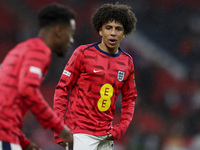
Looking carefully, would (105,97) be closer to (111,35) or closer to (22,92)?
(111,35)

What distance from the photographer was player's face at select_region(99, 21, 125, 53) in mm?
4402

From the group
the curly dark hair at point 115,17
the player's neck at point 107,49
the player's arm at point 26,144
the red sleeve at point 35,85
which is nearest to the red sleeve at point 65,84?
the player's neck at point 107,49

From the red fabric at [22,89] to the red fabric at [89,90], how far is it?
126 centimetres

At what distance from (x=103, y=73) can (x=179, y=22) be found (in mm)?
9188

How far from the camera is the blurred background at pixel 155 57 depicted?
10984 mm

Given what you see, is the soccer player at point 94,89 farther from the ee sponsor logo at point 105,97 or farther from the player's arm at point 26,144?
the player's arm at point 26,144

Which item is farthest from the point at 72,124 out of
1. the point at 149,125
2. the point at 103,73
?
the point at 149,125

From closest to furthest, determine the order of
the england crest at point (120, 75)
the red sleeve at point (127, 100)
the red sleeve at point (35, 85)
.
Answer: the red sleeve at point (35, 85) < the england crest at point (120, 75) < the red sleeve at point (127, 100)

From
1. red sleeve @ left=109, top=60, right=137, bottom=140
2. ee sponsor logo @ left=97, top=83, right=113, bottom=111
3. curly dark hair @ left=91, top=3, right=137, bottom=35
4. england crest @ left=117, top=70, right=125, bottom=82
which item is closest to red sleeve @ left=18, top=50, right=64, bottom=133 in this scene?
ee sponsor logo @ left=97, top=83, right=113, bottom=111

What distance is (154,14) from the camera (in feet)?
42.6

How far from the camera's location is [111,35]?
440 cm

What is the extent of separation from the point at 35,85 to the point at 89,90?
1.47 meters

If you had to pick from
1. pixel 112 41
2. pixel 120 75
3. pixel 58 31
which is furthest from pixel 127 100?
pixel 58 31

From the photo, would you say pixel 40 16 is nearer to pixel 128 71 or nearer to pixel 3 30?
pixel 128 71
